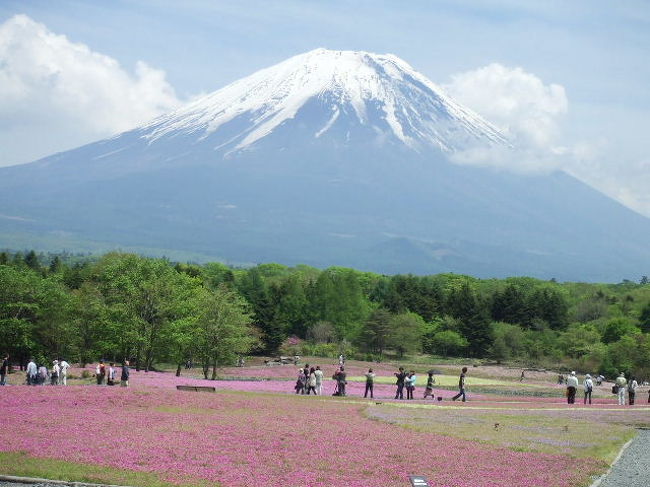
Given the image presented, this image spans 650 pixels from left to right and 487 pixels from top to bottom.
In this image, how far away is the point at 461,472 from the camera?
2669cm

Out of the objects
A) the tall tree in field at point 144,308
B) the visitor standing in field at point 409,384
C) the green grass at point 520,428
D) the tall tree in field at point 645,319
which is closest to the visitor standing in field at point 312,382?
the visitor standing in field at point 409,384

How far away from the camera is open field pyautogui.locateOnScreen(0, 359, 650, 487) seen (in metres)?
25.5

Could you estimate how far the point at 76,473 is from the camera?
2436 cm

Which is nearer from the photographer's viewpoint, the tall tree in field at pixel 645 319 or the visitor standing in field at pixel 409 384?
the visitor standing in field at pixel 409 384

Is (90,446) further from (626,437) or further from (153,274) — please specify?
(153,274)

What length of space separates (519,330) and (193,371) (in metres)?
51.4

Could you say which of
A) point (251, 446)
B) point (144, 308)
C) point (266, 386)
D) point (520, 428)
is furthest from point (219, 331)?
point (251, 446)

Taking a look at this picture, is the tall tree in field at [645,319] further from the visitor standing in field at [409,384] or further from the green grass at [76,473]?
the green grass at [76,473]

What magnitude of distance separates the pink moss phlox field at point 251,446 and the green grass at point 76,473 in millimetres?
592

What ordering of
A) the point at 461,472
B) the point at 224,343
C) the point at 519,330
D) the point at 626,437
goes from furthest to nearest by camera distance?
1. the point at 519,330
2. the point at 224,343
3. the point at 626,437
4. the point at 461,472

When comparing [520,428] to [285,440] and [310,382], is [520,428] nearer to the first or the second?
[285,440]

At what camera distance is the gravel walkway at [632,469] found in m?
26.7

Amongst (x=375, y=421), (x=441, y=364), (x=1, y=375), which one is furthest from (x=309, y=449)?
(x=441, y=364)

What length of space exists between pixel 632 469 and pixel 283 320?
98.8m
